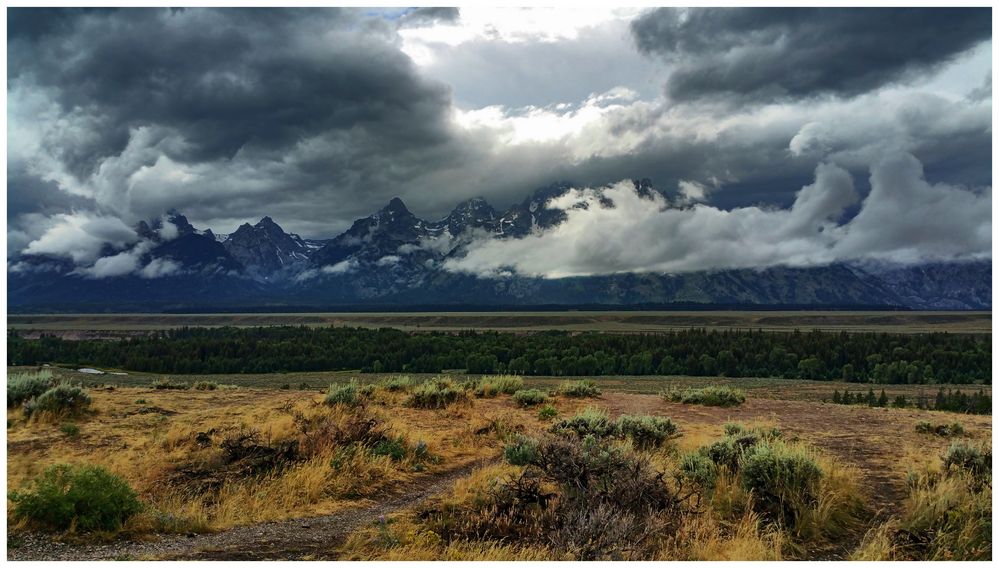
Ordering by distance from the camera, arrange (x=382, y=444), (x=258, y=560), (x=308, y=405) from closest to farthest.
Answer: (x=258, y=560) < (x=382, y=444) < (x=308, y=405)

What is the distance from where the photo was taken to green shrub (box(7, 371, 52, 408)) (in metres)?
21.6

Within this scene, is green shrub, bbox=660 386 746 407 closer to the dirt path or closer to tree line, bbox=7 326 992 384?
the dirt path

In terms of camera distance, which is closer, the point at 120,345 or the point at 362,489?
the point at 362,489

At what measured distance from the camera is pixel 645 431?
1780cm

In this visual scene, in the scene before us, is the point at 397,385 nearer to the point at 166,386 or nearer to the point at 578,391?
the point at 578,391

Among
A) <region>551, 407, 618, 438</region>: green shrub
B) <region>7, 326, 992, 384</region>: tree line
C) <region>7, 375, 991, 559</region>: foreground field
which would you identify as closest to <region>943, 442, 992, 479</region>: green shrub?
<region>7, 375, 991, 559</region>: foreground field

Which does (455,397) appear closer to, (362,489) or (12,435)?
(362,489)

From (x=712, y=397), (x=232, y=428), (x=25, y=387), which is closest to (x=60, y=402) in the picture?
(x=25, y=387)

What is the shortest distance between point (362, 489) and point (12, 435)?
11908 mm

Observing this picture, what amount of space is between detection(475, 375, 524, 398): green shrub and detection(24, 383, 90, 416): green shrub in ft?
51.4

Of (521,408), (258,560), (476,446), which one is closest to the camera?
(258,560)

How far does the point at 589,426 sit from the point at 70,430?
51.6 ft

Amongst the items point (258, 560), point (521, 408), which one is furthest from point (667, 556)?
point (521, 408)

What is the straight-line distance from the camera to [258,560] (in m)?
9.02
